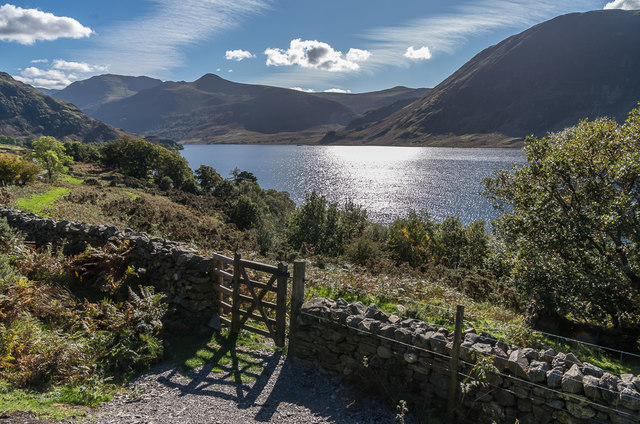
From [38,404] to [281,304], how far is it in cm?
517

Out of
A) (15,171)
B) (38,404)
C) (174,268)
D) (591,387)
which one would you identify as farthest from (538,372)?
(15,171)

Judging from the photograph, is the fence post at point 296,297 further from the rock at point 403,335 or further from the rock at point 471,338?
the rock at point 471,338

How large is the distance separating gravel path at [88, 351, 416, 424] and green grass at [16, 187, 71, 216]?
18.4 m

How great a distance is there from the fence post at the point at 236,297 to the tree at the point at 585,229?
8.98 m

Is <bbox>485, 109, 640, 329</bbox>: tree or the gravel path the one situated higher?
<bbox>485, 109, 640, 329</bbox>: tree

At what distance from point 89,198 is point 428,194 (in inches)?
3095

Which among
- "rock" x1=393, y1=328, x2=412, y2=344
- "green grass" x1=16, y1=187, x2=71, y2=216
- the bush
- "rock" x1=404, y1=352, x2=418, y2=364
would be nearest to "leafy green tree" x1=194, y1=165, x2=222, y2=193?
the bush

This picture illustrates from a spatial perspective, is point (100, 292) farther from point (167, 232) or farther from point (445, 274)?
point (445, 274)

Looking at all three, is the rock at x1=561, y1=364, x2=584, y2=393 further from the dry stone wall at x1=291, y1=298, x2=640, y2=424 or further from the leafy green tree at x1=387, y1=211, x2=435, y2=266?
the leafy green tree at x1=387, y1=211, x2=435, y2=266

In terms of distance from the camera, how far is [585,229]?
36.4 ft

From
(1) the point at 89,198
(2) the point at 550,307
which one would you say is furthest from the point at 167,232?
(2) the point at 550,307

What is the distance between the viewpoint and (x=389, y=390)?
308 inches

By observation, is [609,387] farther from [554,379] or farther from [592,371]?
[554,379]

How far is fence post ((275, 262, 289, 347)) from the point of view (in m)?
9.58
